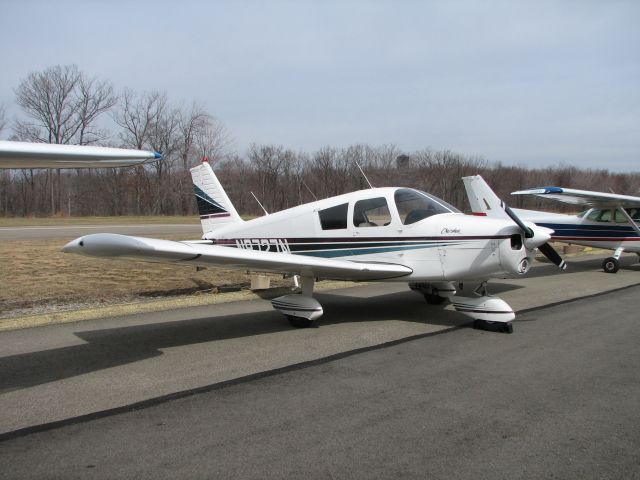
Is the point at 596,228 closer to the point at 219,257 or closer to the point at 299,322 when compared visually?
the point at 299,322

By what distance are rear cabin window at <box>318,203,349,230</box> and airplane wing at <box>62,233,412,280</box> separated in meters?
0.85

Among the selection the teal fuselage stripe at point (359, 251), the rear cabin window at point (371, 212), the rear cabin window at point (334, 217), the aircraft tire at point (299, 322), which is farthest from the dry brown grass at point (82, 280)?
the rear cabin window at point (371, 212)

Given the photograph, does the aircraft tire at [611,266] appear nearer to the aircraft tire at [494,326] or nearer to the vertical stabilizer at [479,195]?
the vertical stabilizer at [479,195]

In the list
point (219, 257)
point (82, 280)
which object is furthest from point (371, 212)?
point (82, 280)

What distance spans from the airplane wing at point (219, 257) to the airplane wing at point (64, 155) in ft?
2.84

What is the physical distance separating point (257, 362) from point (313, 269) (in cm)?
172

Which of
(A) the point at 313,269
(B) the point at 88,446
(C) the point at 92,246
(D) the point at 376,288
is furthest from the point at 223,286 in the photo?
(B) the point at 88,446

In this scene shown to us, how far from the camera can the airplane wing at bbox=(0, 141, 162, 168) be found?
3537mm

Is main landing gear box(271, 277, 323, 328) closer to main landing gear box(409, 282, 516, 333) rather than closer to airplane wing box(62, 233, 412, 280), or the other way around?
airplane wing box(62, 233, 412, 280)

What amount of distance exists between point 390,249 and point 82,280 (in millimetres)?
7024

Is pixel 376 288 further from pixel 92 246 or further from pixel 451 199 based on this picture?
pixel 451 199

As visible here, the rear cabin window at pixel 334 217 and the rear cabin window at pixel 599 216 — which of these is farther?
the rear cabin window at pixel 599 216

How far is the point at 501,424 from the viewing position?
3.77m

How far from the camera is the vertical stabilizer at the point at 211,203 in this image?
33.6ft
